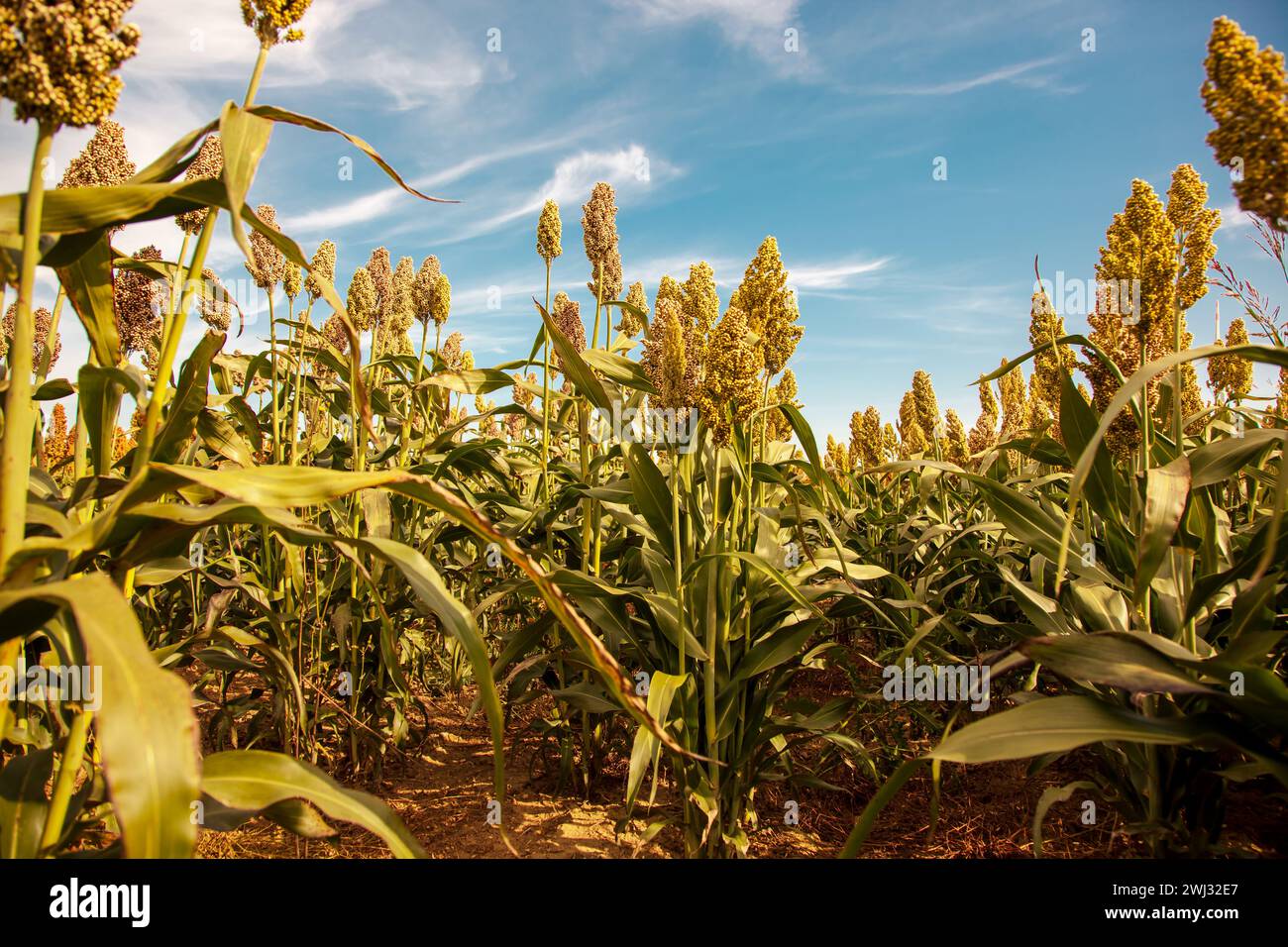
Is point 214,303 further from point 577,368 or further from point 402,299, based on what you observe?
point 402,299

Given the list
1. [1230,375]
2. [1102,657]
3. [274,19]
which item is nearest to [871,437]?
[1230,375]

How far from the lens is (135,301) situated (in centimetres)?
209

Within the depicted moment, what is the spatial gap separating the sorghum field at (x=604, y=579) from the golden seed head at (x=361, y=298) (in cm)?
2

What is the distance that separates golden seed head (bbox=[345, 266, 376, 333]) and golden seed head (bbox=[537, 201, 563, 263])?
1213 mm

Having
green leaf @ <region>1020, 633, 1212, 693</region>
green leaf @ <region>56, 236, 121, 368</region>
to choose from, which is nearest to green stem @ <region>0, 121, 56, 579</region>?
green leaf @ <region>56, 236, 121, 368</region>

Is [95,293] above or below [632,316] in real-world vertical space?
below

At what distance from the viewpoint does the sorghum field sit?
94 cm

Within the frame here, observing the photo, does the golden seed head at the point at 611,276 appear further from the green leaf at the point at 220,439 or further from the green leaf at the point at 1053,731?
the green leaf at the point at 1053,731

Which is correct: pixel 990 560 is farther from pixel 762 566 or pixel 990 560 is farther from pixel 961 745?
pixel 961 745

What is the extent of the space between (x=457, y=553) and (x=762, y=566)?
109 inches

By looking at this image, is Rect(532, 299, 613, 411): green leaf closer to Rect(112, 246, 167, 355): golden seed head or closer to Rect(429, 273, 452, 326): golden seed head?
Rect(112, 246, 167, 355): golden seed head

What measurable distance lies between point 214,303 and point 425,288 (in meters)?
1.66

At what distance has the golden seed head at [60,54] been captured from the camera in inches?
33.9

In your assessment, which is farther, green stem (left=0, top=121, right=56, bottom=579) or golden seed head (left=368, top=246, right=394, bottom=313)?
golden seed head (left=368, top=246, right=394, bottom=313)
